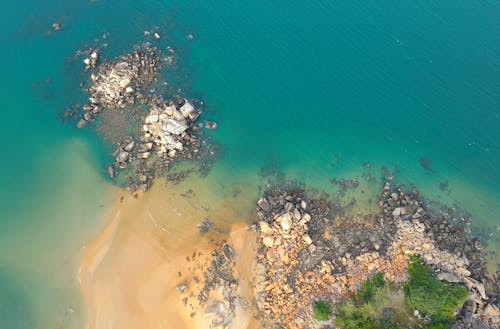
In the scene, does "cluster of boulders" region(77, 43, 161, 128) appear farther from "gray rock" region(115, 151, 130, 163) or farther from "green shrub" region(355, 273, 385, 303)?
"green shrub" region(355, 273, 385, 303)

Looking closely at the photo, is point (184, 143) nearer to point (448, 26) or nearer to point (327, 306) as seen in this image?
point (327, 306)

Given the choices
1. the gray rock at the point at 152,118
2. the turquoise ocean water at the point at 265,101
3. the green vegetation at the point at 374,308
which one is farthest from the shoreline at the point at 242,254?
the gray rock at the point at 152,118

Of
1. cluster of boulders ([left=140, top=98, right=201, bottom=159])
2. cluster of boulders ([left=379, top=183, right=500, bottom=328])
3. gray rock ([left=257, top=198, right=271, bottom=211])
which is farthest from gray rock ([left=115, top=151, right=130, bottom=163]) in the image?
cluster of boulders ([left=379, top=183, right=500, bottom=328])

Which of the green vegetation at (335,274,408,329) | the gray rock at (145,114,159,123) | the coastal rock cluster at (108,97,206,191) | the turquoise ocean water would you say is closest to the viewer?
the green vegetation at (335,274,408,329)

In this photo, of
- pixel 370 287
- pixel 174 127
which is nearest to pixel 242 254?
pixel 370 287

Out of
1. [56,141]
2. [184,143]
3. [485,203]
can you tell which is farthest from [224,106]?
[485,203]

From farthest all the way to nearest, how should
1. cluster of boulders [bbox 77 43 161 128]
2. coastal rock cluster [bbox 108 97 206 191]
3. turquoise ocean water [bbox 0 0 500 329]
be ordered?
1. cluster of boulders [bbox 77 43 161 128]
2. coastal rock cluster [bbox 108 97 206 191]
3. turquoise ocean water [bbox 0 0 500 329]

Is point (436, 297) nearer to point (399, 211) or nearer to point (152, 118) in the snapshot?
point (399, 211)
